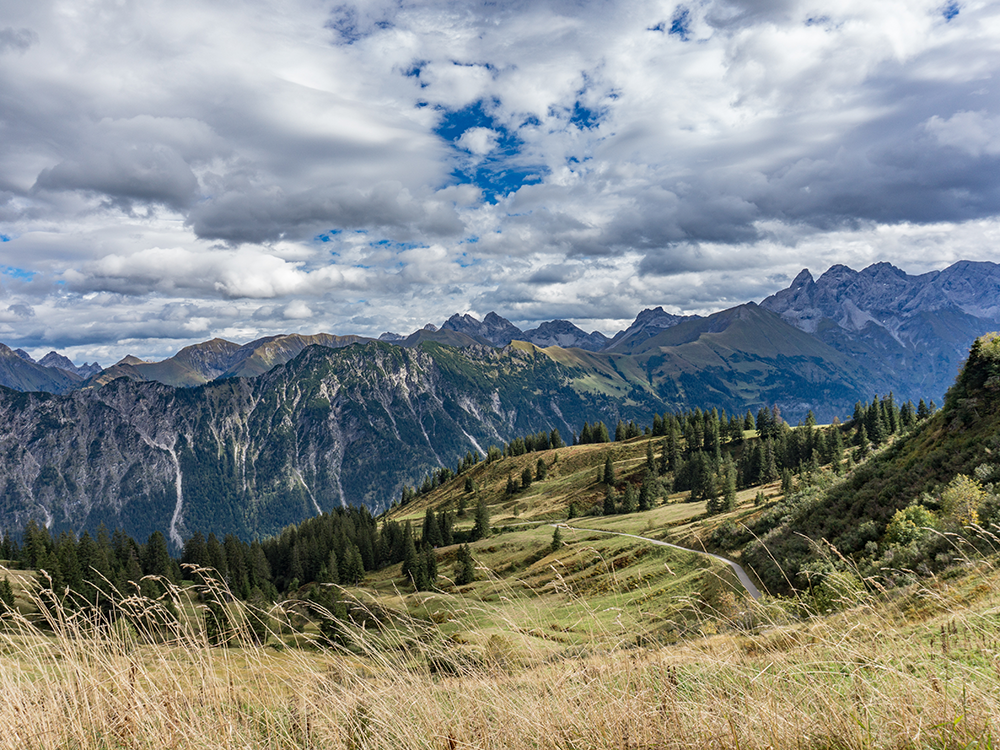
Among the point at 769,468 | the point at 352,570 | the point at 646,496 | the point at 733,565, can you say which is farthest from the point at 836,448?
the point at 352,570

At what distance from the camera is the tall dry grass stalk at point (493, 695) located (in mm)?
4617

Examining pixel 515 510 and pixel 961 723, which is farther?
pixel 515 510

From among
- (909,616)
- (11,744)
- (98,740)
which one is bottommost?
(909,616)

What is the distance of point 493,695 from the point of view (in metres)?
5.53

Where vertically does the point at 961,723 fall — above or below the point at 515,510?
above

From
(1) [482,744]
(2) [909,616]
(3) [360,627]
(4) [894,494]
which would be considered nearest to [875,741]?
(1) [482,744]

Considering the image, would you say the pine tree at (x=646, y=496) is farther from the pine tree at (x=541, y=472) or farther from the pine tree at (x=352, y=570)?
the pine tree at (x=352, y=570)

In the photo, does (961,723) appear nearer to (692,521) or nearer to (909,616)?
(909,616)

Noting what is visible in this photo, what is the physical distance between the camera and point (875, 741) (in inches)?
172

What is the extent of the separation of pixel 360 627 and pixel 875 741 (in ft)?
19.7

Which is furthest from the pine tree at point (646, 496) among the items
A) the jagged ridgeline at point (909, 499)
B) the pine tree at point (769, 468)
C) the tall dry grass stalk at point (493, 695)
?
the tall dry grass stalk at point (493, 695)

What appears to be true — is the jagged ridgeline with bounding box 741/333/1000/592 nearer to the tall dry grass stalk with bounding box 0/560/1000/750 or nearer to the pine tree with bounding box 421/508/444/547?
the tall dry grass stalk with bounding box 0/560/1000/750

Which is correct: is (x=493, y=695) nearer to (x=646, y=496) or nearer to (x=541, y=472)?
(x=646, y=496)

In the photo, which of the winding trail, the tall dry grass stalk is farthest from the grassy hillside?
the winding trail
